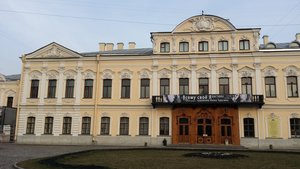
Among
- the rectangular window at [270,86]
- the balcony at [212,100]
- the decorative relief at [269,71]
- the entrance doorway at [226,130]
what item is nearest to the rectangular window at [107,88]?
the balcony at [212,100]

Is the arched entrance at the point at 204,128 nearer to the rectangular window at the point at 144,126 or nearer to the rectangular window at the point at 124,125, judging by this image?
the rectangular window at the point at 144,126

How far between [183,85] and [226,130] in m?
6.26

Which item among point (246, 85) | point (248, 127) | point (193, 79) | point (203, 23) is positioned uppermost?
point (203, 23)

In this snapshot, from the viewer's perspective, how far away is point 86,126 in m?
31.8

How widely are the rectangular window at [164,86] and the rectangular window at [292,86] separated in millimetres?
11892

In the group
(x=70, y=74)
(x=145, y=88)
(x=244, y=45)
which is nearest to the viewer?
(x=244, y=45)

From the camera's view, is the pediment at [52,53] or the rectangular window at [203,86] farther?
the pediment at [52,53]

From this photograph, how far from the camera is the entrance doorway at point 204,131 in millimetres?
29234

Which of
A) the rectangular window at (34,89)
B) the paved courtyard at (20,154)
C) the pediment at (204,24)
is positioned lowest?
the paved courtyard at (20,154)

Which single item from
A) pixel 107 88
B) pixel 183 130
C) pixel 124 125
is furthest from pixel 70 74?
Result: pixel 183 130

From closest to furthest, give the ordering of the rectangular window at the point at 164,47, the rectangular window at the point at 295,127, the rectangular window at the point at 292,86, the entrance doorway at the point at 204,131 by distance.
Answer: the rectangular window at the point at 295,127 < the rectangular window at the point at 292,86 < the entrance doorway at the point at 204,131 < the rectangular window at the point at 164,47

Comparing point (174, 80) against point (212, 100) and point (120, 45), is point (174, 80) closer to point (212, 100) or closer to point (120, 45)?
point (212, 100)

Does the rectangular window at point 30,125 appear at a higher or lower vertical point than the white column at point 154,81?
lower

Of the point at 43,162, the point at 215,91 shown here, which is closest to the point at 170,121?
the point at 215,91
